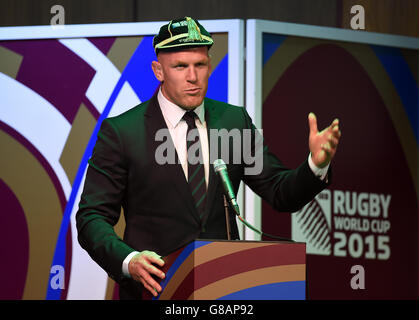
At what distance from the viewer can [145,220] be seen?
7.55 feet

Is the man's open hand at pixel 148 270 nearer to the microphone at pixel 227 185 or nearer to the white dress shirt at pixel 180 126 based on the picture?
the microphone at pixel 227 185

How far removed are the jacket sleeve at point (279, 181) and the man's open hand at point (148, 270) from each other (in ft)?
1.85

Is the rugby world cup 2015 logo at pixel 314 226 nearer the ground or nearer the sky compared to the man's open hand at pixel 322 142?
nearer the sky

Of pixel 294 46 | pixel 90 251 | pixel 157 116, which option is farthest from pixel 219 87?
pixel 90 251

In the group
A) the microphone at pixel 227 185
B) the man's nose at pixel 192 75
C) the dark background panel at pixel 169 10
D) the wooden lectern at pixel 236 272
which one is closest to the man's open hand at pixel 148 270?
the wooden lectern at pixel 236 272

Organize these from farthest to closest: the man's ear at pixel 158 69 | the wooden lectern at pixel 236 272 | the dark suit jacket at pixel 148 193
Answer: the man's ear at pixel 158 69 → the dark suit jacket at pixel 148 193 → the wooden lectern at pixel 236 272

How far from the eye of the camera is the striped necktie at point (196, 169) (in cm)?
226

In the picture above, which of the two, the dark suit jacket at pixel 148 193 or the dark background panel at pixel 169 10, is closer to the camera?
the dark suit jacket at pixel 148 193

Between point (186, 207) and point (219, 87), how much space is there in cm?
188

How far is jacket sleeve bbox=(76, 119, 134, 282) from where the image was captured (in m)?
2.12

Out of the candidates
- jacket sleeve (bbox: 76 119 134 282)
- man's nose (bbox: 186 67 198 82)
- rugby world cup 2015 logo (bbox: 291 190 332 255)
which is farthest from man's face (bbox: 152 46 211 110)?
rugby world cup 2015 logo (bbox: 291 190 332 255)

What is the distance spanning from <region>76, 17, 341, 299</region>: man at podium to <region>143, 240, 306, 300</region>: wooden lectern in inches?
13.5

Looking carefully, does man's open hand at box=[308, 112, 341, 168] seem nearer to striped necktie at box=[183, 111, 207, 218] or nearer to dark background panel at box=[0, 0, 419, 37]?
striped necktie at box=[183, 111, 207, 218]
